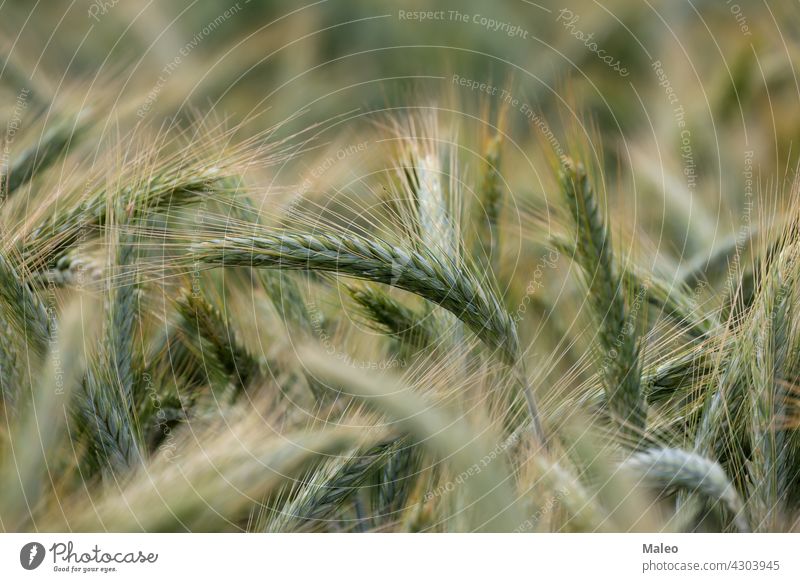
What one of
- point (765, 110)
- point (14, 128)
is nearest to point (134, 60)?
point (14, 128)

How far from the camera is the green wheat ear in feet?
3.30

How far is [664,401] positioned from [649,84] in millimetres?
771
